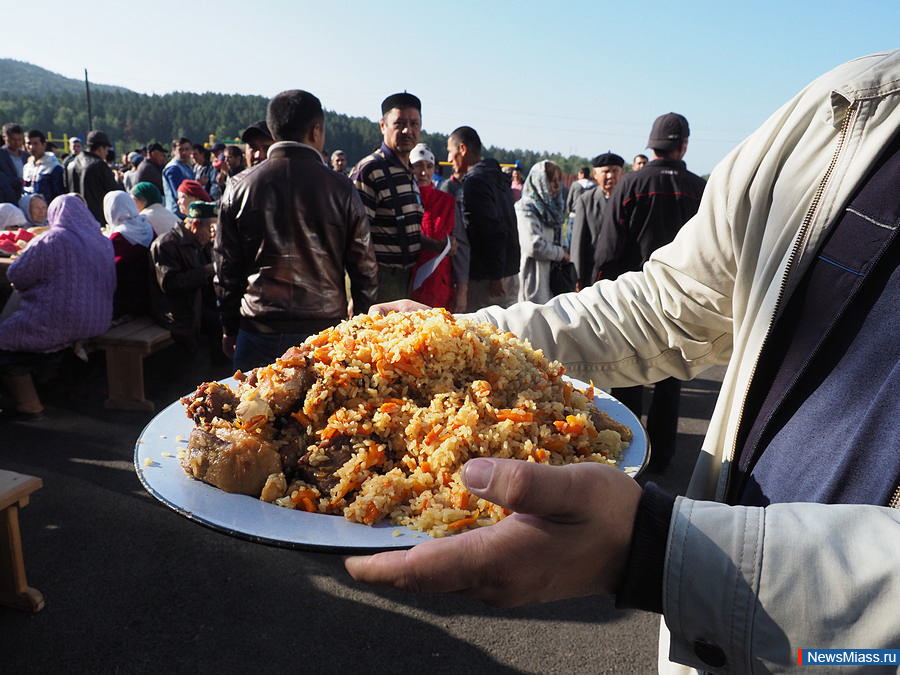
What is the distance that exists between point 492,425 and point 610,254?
4.10 metres

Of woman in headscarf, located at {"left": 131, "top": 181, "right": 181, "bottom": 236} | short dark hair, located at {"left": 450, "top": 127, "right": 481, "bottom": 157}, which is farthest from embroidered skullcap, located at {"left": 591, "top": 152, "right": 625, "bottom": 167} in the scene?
woman in headscarf, located at {"left": 131, "top": 181, "right": 181, "bottom": 236}

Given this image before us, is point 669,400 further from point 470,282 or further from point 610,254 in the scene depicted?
point 470,282

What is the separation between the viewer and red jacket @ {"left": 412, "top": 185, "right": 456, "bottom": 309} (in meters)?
5.43

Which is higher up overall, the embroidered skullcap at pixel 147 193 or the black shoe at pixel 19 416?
the embroidered skullcap at pixel 147 193

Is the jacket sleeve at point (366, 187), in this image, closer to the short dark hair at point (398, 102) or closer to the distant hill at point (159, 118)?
the short dark hair at point (398, 102)

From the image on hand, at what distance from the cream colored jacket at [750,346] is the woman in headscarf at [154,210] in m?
6.47

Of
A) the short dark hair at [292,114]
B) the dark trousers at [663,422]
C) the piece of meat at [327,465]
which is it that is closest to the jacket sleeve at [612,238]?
the dark trousers at [663,422]

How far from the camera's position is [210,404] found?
156 centimetres

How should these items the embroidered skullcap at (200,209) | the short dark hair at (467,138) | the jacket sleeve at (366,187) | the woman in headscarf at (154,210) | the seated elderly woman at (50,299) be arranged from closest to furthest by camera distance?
the jacket sleeve at (366,187) → the seated elderly woman at (50,299) → the embroidered skullcap at (200,209) → the short dark hair at (467,138) → the woman in headscarf at (154,210)

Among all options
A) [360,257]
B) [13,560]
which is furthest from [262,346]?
[13,560]

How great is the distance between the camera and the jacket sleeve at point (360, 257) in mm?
3900

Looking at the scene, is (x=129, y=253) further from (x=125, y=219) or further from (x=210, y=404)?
(x=210, y=404)

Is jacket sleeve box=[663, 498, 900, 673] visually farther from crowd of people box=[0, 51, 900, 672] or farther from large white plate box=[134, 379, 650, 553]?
large white plate box=[134, 379, 650, 553]

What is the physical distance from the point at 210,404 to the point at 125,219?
571 cm
